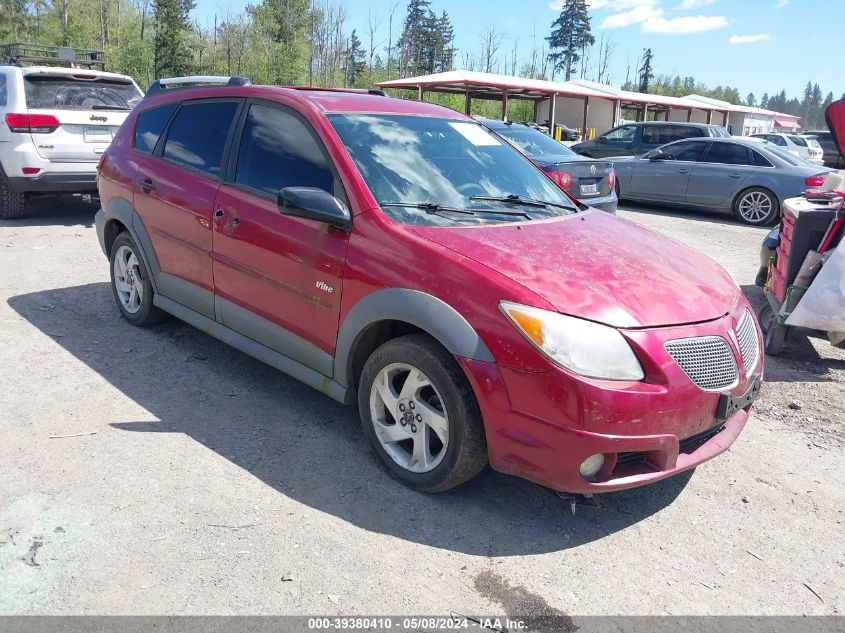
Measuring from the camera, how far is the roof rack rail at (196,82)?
181 inches

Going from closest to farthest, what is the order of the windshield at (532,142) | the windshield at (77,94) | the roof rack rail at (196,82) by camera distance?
the roof rack rail at (196,82), the windshield at (77,94), the windshield at (532,142)

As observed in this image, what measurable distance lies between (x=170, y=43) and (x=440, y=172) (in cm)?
4549

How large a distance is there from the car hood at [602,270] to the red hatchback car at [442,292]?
0.04ft

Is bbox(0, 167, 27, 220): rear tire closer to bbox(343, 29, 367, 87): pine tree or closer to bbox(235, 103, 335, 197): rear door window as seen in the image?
bbox(235, 103, 335, 197): rear door window

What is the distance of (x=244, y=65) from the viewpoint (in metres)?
51.8

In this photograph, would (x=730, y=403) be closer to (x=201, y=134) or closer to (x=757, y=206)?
Answer: (x=201, y=134)

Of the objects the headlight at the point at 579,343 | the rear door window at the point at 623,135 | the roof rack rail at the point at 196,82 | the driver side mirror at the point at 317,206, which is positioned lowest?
the headlight at the point at 579,343

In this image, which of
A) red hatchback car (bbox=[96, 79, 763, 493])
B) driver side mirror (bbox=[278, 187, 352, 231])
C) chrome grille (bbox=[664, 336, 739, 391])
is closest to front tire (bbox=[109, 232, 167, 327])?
red hatchback car (bbox=[96, 79, 763, 493])

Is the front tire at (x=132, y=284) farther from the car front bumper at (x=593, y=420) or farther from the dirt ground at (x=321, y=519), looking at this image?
the car front bumper at (x=593, y=420)

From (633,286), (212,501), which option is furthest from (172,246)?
(633,286)

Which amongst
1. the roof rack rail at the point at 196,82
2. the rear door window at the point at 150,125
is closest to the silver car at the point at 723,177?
the roof rack rail at the point at 196,82

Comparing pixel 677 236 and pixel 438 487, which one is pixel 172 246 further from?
pixel 677 236

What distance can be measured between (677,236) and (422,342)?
8.93 m

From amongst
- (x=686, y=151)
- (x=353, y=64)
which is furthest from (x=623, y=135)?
(x=353, y=64)
